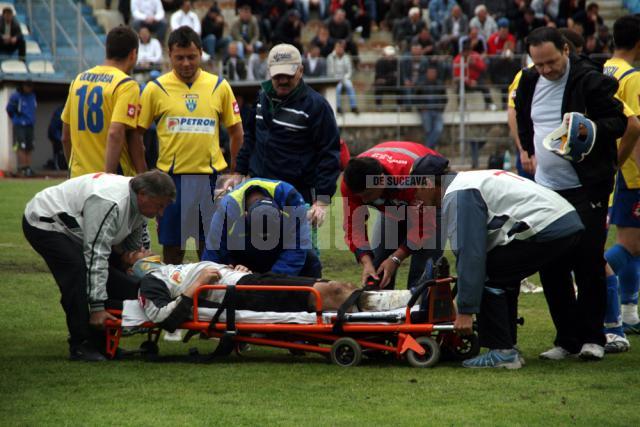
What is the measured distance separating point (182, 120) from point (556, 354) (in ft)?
10.9

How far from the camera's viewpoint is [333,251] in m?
13.8

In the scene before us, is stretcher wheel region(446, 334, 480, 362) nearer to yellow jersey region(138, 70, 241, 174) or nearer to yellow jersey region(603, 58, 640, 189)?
yellow jersey region(603, 58, 640, 189)

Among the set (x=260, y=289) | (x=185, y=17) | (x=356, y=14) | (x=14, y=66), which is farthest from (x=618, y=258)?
(x=356, y=14)

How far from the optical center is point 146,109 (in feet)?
28.3

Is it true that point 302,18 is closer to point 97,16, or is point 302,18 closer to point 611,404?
point 97,16

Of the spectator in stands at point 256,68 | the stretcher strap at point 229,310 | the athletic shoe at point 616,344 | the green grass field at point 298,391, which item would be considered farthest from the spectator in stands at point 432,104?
the stretcher strap at point 229,310

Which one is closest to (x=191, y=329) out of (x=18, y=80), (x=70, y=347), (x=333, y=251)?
(x=70, y=347)

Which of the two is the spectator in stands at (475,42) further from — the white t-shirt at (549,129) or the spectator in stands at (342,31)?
the white t-shirt at (549,129)

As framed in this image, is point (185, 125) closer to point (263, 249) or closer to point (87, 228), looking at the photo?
point (263, 249)

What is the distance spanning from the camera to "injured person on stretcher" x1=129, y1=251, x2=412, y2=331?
290 inches

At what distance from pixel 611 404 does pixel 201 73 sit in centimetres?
430

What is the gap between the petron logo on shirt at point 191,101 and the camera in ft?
28.5

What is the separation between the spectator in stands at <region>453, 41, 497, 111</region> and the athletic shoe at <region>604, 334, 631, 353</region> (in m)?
18.7

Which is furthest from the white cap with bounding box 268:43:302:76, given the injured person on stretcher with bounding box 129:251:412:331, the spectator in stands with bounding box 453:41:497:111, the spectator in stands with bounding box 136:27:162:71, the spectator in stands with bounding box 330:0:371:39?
the spectator in stands with bounding box 330:0:371:39
